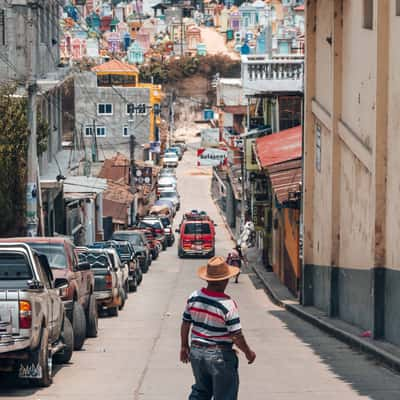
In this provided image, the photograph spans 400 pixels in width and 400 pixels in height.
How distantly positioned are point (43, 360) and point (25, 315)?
3.52ft

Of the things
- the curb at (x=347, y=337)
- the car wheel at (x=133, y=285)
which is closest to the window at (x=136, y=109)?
the car wheel at (x=133, y=285)

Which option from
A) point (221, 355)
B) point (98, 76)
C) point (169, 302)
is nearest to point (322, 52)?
point (169, 302)

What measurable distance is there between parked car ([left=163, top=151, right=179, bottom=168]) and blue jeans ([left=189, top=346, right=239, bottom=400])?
12004cm

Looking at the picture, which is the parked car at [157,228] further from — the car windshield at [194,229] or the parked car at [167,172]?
the parked car at [167,172]

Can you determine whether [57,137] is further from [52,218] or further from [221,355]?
[221,355]

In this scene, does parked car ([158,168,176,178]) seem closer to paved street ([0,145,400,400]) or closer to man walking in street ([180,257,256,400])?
paved street ([0,145,400,400])

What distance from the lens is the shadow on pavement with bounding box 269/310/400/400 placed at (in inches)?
622

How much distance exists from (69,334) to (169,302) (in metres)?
17.4

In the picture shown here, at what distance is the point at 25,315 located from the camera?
1484cm

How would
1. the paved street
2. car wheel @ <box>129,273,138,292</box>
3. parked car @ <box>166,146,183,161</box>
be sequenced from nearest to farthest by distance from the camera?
the paved street
car wheel @ <box>129,273,138,292</box>
parked car @ <box>166,146,183,161</box>

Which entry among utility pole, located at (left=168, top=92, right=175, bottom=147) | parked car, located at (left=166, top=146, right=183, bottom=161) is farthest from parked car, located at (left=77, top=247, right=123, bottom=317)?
utility pole, located at (left=168, top=92, right=175, bottom=147)

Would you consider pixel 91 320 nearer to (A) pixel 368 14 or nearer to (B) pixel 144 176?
(A) pixel 368 14

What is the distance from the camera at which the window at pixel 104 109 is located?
110562 mm

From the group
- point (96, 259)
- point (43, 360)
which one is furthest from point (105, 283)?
point (43, 360)
